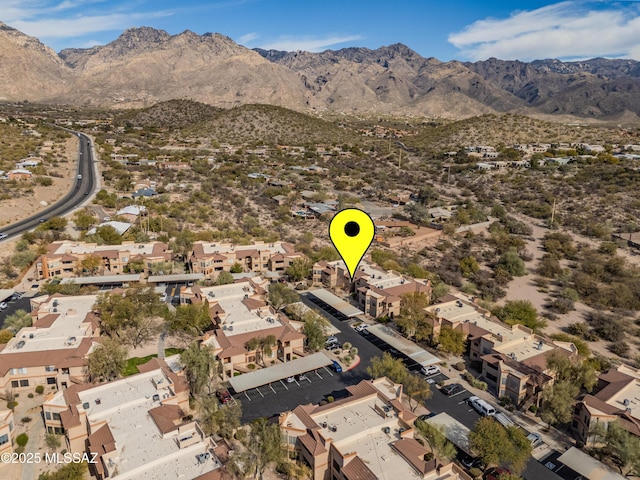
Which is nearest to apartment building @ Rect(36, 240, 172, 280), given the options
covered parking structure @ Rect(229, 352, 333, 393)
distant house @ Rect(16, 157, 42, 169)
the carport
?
covered parking structure @ Rect(229, 352, 333, 393)

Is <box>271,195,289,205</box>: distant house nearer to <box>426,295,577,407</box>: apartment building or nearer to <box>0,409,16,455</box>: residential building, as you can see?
<box>426,295,577,407</box>: apartment building

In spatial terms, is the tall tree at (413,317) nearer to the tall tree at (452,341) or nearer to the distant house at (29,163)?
the tall tree at (452,341)

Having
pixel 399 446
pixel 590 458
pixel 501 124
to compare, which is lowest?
pixel 590 458

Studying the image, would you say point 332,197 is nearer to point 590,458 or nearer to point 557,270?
point 557,270

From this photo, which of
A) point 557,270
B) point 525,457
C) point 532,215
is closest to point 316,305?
point 525,457

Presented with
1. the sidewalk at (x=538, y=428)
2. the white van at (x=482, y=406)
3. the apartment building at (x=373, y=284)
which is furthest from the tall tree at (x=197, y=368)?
the sidewalk at (x=538, y=428)
